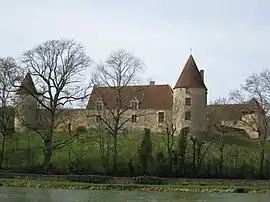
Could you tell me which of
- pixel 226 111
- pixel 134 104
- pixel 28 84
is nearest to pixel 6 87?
pixel 28 84

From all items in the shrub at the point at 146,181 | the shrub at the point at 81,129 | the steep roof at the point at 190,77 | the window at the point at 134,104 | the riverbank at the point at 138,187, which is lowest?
the riverbank at the point at 138,187

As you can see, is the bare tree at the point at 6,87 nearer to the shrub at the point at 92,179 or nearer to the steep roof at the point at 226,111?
the shrub at the point at 92,179

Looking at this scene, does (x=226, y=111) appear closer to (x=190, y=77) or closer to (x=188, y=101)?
(x=188, y=101)

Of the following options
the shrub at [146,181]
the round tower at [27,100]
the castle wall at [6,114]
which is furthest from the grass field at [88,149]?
the shrub at [146,181]

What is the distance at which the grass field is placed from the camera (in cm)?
6544

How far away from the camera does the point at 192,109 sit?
7750 cm

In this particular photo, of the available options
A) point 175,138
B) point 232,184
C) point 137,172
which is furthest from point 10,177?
point 175,138

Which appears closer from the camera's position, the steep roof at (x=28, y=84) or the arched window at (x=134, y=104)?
the steep roof at (x=28, y=84)

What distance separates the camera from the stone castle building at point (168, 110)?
74.5 m

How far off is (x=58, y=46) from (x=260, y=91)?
24.4 meters

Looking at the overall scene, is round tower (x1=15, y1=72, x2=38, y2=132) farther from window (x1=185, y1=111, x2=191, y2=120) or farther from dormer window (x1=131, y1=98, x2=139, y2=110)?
window (x1=185, y1=111, x2=191, y2=120)

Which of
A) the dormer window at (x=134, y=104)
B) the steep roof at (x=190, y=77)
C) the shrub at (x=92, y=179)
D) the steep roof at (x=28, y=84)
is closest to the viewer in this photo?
the shrub at (x=92, y=179)

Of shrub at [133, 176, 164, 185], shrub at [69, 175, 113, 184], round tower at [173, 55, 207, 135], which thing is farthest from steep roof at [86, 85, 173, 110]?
shrub at [133, 176, 164, 185]

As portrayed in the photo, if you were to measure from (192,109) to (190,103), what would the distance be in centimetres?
89
